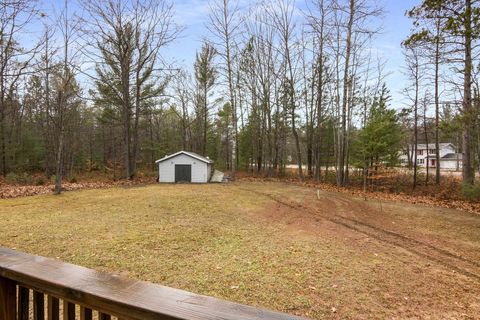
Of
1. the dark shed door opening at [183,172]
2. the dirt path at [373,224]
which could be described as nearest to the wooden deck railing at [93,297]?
the dirt path at [373,224]

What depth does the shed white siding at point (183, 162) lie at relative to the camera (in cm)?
1905

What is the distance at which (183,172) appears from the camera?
19.1 meters

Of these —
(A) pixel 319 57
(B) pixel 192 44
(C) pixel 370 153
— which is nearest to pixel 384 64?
(A) pixel 319 57

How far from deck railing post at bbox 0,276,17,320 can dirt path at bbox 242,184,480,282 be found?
20.3ft

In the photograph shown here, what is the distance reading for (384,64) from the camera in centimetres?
2194

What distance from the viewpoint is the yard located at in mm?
4027

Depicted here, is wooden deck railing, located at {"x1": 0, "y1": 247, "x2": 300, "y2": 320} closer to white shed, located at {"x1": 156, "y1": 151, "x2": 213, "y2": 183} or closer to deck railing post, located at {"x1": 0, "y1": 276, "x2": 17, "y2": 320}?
deck railing post, located at {"x1": 0, "y1": 276, "x2": 17, "y2": 320}

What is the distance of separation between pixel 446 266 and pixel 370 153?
13.4m

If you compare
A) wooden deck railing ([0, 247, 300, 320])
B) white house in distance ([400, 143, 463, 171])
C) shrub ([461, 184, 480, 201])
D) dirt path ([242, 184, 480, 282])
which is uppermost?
white house in distance ([400, 143, 463, 171])

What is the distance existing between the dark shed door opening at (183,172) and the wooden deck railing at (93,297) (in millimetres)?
17822

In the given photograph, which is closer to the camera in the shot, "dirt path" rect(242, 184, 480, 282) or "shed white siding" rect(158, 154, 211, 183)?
"dirt path" rect(242, 184, 480, 282)

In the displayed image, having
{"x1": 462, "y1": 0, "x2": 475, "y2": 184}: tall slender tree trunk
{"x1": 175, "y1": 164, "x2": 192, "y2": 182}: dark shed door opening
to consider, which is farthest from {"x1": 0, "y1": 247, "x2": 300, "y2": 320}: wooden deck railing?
{"x1": 175, "y1": 164, "x2": 192, "y2": 182}: dark shed door opening

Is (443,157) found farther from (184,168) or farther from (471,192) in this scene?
(184,168)

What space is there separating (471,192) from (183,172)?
1512 centimetres
